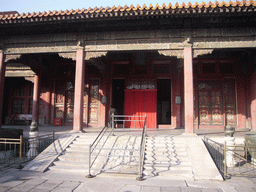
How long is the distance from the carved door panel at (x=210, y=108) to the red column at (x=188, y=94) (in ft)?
11.8

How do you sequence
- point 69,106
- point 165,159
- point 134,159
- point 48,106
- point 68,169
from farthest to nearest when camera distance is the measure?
1. point 48,106
2. point 69,106
3. point 134,159
4. point 165,159
5. point 68,169

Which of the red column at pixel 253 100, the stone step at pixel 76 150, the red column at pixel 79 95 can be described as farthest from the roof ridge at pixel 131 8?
the stone step at pixel 76 150

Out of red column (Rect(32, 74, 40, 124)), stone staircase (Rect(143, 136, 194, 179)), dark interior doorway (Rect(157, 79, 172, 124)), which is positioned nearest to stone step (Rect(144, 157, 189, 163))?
stone staircase (Rect(143, 136, 194, 179))

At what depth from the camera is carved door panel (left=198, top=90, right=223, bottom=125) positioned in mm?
10562

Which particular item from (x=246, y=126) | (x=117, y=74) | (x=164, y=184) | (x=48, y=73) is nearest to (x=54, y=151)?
(x=164, y=184)

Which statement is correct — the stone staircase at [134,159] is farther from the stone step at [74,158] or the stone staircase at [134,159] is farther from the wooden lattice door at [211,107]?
the wooden lattice door at [211,107]

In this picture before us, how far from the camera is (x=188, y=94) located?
7.60 m

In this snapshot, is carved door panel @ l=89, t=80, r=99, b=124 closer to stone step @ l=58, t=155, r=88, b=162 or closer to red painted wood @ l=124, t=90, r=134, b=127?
red painted wood @ l=124, t=90, r=134, b=127

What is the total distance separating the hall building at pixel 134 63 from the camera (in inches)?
295

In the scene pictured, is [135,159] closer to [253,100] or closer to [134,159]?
[134,159]

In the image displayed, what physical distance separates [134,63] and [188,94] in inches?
183

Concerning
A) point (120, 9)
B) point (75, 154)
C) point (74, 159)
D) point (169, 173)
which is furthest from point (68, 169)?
point (120, 9)

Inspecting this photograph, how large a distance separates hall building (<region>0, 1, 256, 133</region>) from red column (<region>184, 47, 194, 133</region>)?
0.04m

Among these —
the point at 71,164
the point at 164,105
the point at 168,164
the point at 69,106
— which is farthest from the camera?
the point at 164,105
